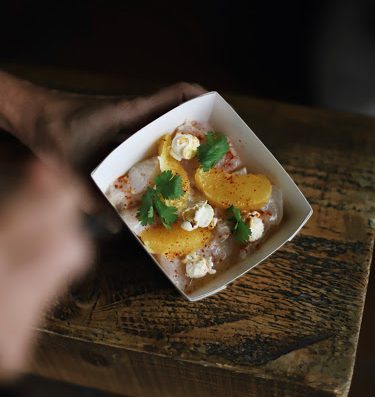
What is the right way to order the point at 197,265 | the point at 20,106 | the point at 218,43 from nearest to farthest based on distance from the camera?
the point at 197,265 < the point at 20,106 < the point at 218,43

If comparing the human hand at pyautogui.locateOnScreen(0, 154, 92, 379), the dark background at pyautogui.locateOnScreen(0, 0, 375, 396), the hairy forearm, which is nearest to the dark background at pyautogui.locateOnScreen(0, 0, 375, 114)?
the dark background at pyautogui.locateOnScreen(0, 0, 375, 396)

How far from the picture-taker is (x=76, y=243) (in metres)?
1.33

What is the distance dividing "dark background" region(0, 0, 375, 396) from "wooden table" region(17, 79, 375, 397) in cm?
101

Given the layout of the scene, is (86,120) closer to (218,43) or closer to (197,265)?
(197,265)

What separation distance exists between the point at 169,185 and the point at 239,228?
0.53ft

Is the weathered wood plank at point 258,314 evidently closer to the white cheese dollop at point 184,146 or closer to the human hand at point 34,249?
the human hand at point 34,249

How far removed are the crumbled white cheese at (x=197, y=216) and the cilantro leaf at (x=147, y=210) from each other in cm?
7

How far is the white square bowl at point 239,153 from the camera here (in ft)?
3.83

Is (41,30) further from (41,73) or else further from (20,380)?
(20,380)

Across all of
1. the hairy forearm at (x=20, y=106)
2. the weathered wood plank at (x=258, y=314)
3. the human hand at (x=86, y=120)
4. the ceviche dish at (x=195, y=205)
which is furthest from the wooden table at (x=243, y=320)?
the hairy forearm at (x=20, y=106)

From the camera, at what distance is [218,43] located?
256 cm

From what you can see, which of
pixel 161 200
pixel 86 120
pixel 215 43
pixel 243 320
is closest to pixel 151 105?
pixel 86 120

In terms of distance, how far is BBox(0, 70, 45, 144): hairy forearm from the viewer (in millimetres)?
1416

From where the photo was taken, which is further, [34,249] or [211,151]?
[34,249]
